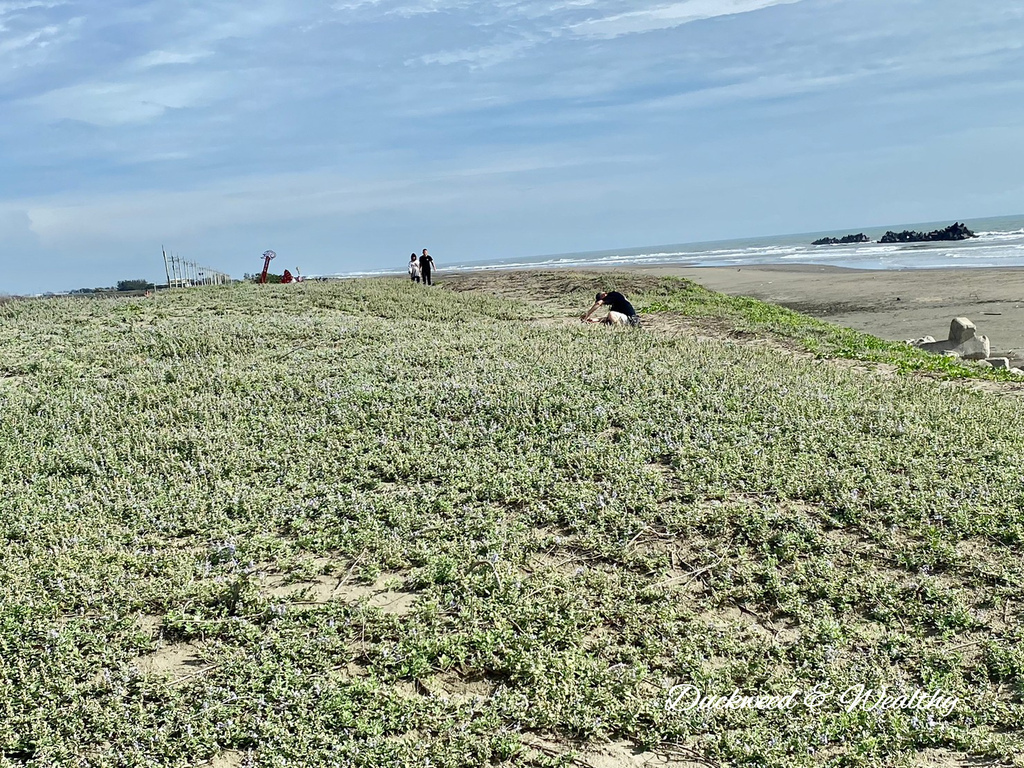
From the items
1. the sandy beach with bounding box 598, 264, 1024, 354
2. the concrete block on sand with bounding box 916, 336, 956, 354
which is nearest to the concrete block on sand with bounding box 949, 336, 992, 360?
the concrete block on sand with bounding box 916, 336, 956, 354

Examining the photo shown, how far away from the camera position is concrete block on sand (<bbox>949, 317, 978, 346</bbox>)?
14.7 m

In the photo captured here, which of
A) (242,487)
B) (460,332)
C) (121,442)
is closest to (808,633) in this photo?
(242,487)

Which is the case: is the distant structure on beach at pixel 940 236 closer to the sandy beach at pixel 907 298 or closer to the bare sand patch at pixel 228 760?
the sandy beach at pixel 907 298

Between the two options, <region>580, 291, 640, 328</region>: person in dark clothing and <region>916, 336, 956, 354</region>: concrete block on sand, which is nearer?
<region>916, 336, 956, 354</region>: concrete block on sand

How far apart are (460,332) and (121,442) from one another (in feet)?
20.7

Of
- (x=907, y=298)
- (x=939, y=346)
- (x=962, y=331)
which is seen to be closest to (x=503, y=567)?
(x=962, y=331)

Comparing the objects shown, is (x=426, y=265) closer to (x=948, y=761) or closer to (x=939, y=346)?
(x=939, y=346)

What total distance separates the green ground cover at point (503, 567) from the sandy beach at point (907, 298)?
34.3 ft

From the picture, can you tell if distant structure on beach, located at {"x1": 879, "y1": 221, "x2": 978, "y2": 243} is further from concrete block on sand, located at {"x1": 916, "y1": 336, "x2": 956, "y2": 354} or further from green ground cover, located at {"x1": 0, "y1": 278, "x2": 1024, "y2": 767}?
green ground cover, located at {"x1": 0, "y1": 278, "x2": 1024, "y2": 767}

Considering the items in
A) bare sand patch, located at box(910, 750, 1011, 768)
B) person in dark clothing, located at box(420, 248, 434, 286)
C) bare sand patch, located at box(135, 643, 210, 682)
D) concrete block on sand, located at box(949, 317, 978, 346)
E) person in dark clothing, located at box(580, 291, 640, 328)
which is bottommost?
bare sand patch, located at box(910, 750, 1011, 768)

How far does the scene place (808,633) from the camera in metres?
5.15

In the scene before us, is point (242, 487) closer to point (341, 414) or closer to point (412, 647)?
point (341, 414)

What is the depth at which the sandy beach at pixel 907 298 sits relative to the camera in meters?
19.4

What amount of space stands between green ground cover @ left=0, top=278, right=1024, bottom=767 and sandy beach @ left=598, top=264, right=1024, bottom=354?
34.3 ft
